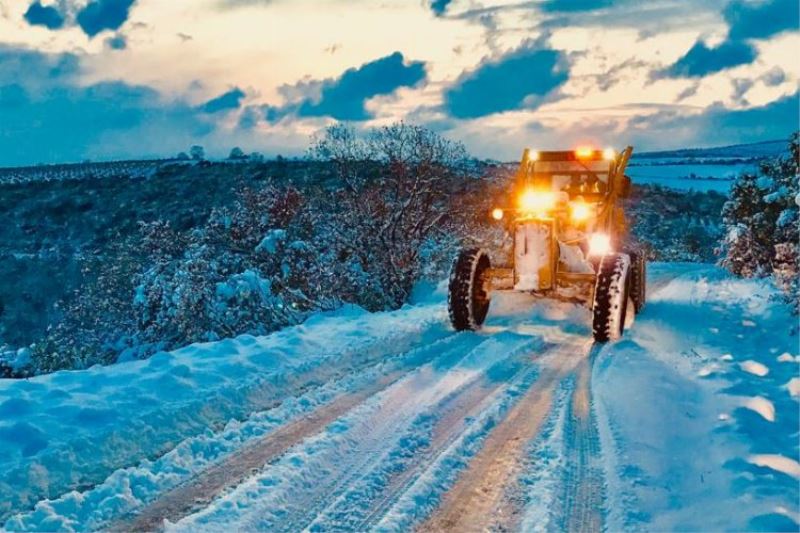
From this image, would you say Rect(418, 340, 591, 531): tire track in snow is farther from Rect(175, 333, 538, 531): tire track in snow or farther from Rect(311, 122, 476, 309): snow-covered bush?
Rect(311, 122, 476, 309): snow-covered bush

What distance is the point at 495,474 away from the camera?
4938 mm

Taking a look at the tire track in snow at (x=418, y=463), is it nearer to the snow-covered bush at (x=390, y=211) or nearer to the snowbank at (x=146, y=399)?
the snowbank at (x=146, y=399)

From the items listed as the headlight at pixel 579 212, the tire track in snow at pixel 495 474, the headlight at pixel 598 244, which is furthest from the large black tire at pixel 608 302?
the tire track in snow at pixel 495 474

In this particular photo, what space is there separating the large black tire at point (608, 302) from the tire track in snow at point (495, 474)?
2.06 meters

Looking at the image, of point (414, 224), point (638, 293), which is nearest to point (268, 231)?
point (414, 224)

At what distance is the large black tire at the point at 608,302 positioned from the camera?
29.7 ft

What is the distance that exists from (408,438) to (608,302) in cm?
438

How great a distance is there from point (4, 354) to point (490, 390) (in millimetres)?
10111

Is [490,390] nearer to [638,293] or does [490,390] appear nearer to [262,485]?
[262,485]

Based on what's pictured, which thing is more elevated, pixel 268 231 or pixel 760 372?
pixel 268 231

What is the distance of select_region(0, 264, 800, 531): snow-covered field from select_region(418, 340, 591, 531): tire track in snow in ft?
0.06

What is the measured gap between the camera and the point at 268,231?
16672 mm

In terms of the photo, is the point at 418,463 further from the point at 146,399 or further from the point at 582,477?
the point at 146,399

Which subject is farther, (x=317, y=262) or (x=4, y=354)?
(x=317, y=262)
